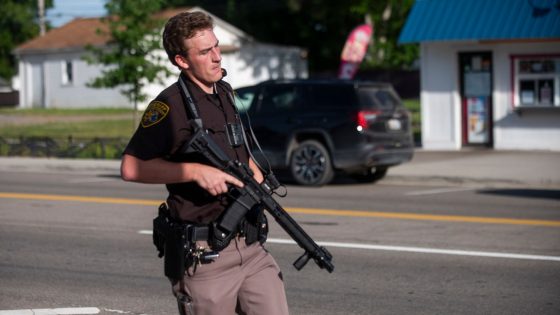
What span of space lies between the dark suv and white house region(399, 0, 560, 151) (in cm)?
650

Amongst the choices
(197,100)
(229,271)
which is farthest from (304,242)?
(197,100)

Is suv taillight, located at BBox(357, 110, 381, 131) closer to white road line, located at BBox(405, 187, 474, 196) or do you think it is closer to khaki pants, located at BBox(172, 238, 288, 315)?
A: white road line, located at BBox(405, 187, 474, 196)

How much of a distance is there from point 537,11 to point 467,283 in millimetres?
15597

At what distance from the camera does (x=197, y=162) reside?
14.5 ft

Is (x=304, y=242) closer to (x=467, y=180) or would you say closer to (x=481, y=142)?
(x=467, y=180)

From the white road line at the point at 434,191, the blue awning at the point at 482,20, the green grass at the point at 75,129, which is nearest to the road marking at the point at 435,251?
the white road line at the point at 434,191

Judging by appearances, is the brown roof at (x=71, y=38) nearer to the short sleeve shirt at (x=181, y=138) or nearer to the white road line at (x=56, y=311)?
the white road line at (x=56, y=311)

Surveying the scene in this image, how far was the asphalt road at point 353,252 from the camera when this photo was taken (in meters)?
8.11

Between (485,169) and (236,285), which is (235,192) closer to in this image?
(236,285)

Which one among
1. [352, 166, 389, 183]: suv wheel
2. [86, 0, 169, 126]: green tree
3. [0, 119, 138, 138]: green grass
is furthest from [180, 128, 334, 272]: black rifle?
[0, 119, 138, 138]: green grass

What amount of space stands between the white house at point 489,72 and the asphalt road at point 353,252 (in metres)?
7.22

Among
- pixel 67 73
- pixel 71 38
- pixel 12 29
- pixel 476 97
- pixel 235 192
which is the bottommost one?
pixel 235 192

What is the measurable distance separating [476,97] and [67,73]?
34807 mm

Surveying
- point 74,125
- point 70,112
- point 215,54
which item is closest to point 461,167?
point 215,54
